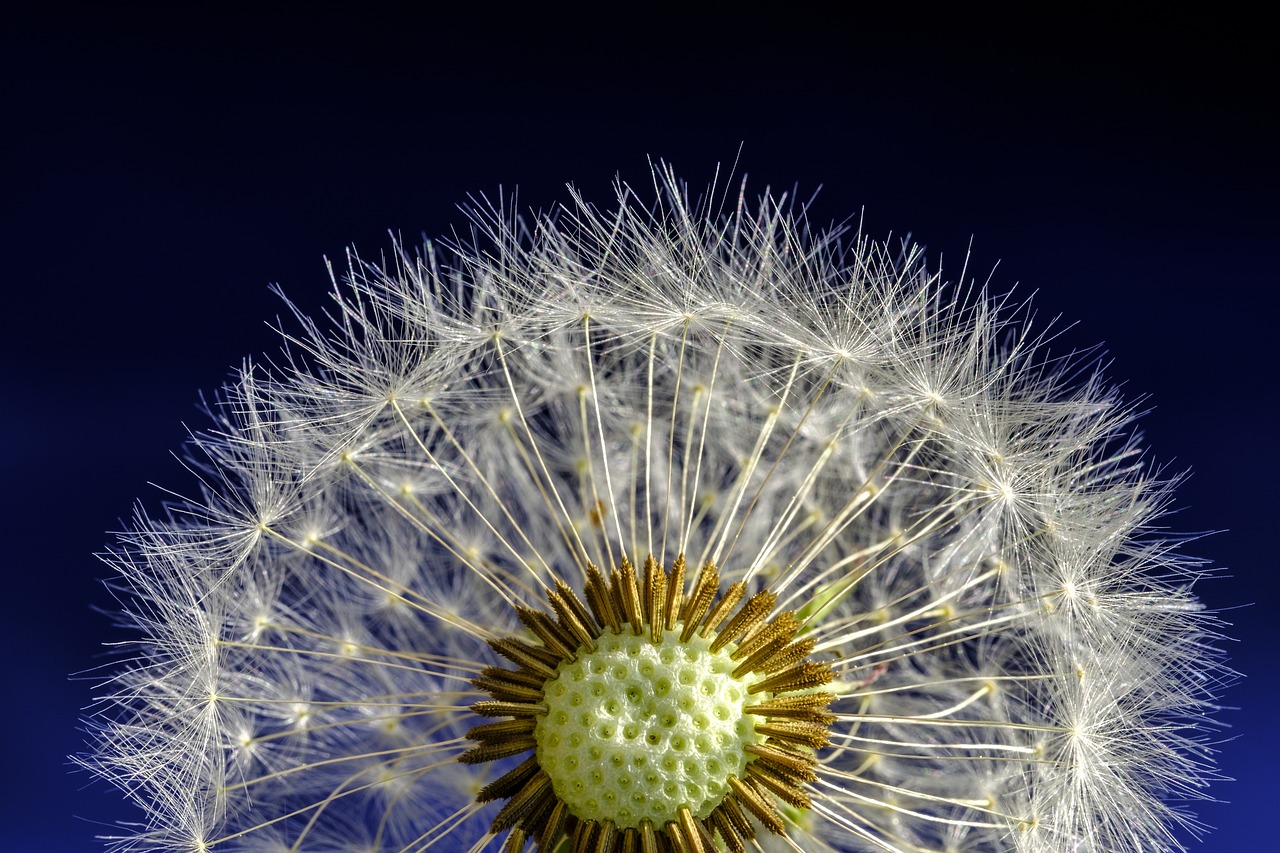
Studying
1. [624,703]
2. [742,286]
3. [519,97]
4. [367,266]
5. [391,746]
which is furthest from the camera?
[519,97]

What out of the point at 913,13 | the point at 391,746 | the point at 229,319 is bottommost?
the point at 391,746

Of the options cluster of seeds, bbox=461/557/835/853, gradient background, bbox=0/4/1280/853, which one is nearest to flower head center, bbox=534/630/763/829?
cluster of seeds, bbox=461/557/835/853

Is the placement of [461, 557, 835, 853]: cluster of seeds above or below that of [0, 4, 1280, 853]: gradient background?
below

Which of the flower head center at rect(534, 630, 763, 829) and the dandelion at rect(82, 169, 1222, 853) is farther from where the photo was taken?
the dandelion at rect(82, 169, 1222, 853)

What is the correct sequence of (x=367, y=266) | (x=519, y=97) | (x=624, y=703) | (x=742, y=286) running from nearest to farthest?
1. (x=624, y=703)
2. (x=742, y=286)
3. (x=367, y=266)
4. (x=519, y=97)

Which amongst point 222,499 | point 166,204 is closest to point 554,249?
point 222,499

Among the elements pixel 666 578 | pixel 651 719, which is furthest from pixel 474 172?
pixel 651 719

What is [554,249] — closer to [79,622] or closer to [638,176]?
[638,176]

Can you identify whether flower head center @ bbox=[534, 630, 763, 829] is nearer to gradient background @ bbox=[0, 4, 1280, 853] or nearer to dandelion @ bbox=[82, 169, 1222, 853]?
dandelion @ bbox=[82, 169, 1222, 853]
